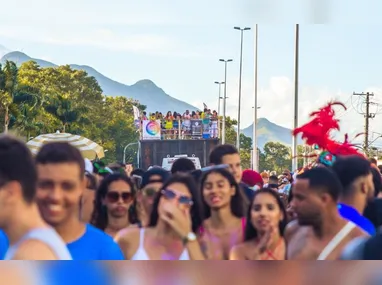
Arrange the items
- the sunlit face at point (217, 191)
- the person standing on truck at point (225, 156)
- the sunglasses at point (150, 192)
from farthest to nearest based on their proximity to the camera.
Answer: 1. the person standing on truck at point (225, 156)
2. the sunlit face at point (217, 191)
3. the sunglasses at point (150, 192)

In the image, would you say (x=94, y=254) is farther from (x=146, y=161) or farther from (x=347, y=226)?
(x=146, y=161)

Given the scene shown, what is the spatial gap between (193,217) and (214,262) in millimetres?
204

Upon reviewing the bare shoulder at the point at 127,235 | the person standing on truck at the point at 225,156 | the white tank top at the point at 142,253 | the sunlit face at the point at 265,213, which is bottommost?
the white tank top at the point at 142,253

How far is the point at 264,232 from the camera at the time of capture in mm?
2898

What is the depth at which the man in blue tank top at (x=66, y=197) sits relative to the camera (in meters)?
2.48

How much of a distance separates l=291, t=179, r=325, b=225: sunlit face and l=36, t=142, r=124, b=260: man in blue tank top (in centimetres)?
65

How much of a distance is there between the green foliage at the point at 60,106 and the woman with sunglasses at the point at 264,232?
2.71 ft

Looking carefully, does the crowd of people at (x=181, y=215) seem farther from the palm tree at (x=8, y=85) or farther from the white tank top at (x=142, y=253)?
the palm tree at (x=8, y=85)

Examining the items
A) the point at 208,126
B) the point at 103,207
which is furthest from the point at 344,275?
the point at 208,126

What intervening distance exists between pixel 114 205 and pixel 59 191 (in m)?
0.96

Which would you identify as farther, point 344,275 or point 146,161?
point 146,161

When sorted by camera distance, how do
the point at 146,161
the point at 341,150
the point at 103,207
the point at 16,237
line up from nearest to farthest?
the point at 16,237 < the point at 103,207 < the point at 341,150 < the point at 146,161

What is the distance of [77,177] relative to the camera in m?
2.56

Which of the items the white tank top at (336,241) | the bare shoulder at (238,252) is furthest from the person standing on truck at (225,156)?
the white tank top at (336,241)
